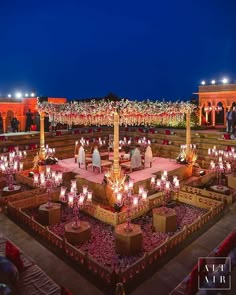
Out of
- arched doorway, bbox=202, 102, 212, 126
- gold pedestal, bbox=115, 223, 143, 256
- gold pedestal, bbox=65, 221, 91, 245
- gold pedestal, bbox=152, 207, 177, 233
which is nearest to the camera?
gold pedestal, bbox=115, 223, 143, 256

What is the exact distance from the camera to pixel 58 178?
32.2 ft

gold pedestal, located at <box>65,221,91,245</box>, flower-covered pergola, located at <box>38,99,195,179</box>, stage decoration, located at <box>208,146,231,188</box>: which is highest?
flower-covered pergola, located at <box>38,99,195,179</box>

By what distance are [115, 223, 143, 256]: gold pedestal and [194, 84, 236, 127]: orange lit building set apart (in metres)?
16.3

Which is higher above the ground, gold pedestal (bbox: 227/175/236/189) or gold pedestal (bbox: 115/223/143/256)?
gold pedestal (bbox: 227/175/236/189)

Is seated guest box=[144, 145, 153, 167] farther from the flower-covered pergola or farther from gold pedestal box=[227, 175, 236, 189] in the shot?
gold pedestal box=[227, 175, 236, 189]

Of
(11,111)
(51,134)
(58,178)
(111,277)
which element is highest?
(11,111)

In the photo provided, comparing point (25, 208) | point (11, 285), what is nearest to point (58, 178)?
point (25, 208)

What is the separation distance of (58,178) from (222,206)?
5510 millimetres

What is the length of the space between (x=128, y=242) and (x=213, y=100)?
1853 cm

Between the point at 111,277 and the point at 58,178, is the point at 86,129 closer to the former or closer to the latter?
the point at 58,178

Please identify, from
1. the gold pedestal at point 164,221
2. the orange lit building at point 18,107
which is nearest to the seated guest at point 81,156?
the gold pedestal at point 164,221

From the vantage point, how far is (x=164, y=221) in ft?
26.5

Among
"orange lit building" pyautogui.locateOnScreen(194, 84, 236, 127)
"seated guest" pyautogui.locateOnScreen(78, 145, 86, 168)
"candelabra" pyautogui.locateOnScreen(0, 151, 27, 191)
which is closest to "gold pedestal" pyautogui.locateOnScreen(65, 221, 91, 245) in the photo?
"candelabra" pyautogui.locateOnScreen(0, 151, 27, 191)

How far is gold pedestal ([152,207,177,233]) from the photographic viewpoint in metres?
8.09
